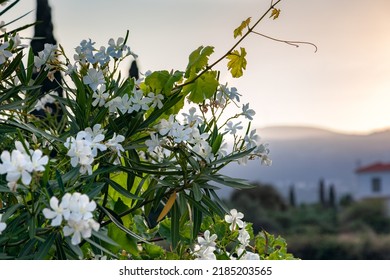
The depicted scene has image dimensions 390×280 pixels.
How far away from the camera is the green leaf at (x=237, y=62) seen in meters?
2.04

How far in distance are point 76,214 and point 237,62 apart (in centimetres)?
89

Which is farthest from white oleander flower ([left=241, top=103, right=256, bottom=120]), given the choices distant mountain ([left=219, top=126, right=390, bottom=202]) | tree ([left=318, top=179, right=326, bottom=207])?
tree ([left=318, top=179, right=326, bottom=207])

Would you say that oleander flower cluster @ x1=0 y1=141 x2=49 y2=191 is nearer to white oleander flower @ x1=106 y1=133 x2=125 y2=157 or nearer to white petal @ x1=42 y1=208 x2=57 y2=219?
white petal @ x1=42 y1=208 x2=57 y2=219

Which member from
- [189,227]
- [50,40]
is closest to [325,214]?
[50,40]

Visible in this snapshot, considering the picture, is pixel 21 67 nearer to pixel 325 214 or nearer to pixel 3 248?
pixel 3 248

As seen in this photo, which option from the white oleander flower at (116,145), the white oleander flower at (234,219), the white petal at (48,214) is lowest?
the white oleander flower at (234,219)

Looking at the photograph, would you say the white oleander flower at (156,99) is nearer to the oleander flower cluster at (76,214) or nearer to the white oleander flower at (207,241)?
the white oleander flower at (207,241)

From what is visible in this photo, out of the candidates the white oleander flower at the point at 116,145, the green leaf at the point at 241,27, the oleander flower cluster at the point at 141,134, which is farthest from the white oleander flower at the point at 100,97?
the green leaf at the point at 241,27

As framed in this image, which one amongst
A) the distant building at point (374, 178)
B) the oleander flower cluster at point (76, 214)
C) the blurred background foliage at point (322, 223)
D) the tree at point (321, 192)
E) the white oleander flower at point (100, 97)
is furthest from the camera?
the distant building at point (374, 178)

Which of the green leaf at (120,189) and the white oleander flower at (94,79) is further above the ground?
the white oleander flower at (94,79)

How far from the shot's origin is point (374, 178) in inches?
862

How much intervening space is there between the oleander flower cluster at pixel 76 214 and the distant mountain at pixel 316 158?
57.7 ft

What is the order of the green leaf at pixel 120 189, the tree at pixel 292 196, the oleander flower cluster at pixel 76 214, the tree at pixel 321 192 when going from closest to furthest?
the oleander flower cluster at pixel 76 214 < the green leaf at pixel 120 189 < the tree at pixel 292 196 < the tree at pixel 321 192

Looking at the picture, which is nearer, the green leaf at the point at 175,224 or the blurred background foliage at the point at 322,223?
the green leaf at the point at 175,224
